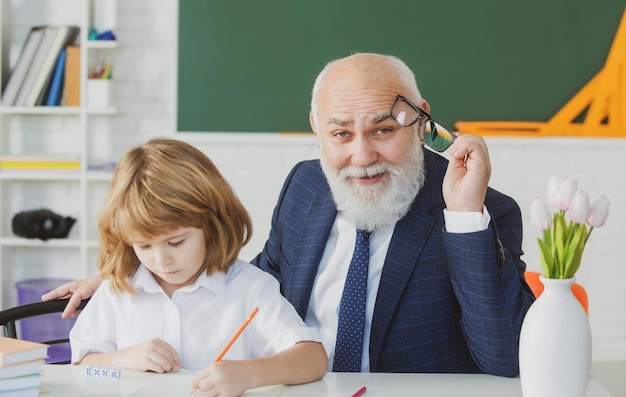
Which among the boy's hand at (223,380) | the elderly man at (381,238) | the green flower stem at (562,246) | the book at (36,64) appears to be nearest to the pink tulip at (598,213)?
the green flower stem at (562,246)

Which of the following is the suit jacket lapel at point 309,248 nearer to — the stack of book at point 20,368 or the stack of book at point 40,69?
the stack of book at point 20,368

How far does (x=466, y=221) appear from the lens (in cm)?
190

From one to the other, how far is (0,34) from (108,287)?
112 inches

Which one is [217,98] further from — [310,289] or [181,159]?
[181,159]

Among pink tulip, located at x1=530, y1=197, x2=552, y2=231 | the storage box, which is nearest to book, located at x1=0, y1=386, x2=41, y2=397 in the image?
pink tulip, located at x1=530, y1=197, x2=552, y2=231

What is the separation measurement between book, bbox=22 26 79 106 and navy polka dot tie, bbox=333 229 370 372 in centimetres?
262

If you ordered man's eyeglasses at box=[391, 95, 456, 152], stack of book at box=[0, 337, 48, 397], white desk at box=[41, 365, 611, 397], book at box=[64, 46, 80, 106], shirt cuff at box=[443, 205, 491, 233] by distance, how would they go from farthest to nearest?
book at box=[64, 46, 80, 106], man's eyeglasses at box=[391, 95, 456, 152], shirt cuff at box=[443, 205, 491, 233], white desk at box=[41, 365, 611, 397], stack of book at box=[0, 337, 48, 397]

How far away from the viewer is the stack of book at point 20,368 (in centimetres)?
153

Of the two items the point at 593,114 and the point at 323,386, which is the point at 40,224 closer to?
the point at 593,114

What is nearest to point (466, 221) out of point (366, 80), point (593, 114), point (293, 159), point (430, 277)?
point (430, 277)

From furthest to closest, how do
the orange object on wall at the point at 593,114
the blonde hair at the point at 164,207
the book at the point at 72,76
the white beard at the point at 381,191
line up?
1. the book at the point at 72,76
2. the orange object on wall at the point at 593,114
3. the white beard at the point at 381,191
4. the blonde hair at the point at 164,207

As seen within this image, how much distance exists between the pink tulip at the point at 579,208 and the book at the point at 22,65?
3.44 meters

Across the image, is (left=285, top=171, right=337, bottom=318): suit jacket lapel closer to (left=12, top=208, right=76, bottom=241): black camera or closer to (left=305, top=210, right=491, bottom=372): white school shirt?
(left=305, top=210, right=491, bottom=372): white school shirt

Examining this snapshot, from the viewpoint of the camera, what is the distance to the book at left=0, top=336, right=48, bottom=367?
1.52 meters
